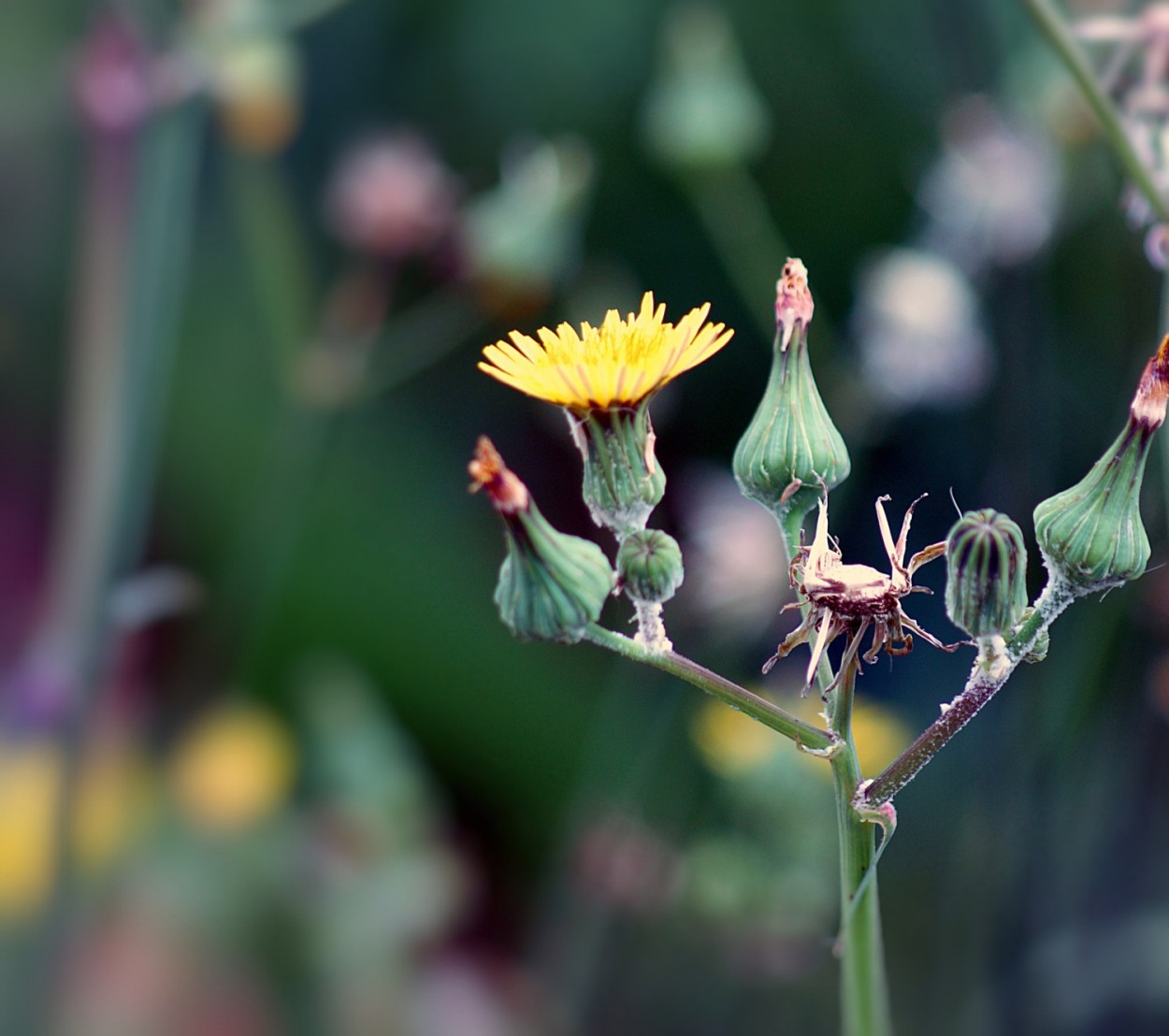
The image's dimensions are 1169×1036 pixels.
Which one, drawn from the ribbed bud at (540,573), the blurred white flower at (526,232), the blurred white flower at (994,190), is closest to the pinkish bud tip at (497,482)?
the ribbed bud at (540,573)

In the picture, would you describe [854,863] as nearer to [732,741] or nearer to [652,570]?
[652,570]

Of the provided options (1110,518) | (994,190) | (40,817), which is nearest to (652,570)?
(1110,518)

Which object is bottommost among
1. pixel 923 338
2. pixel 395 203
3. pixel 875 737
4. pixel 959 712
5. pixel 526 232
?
pixel 875 737

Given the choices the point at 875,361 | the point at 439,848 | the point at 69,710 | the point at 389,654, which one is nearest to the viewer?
the point at 69,710

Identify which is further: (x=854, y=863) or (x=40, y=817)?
(x=40, y=817)

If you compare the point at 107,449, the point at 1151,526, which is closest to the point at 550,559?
the point at 1151,526

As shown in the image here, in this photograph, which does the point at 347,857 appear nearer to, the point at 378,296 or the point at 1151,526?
the point at 378,296

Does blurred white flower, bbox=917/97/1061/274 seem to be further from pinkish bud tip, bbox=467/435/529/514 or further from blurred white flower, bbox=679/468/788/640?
pinkish bud tip, bbox=467/435/529/514
